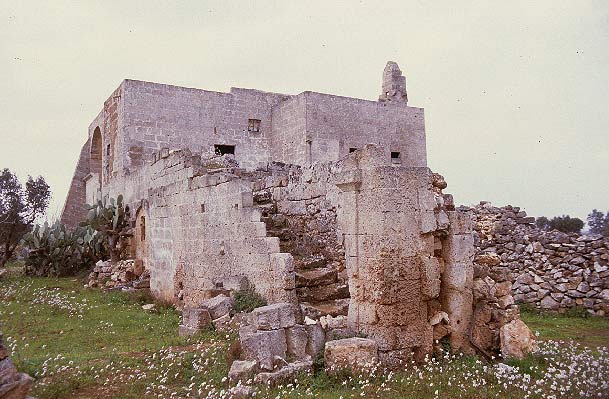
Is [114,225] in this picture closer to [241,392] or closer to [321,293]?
[321,293]

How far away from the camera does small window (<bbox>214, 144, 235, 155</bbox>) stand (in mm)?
19098

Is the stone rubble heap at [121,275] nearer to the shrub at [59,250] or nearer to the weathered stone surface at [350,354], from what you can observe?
the shrub at [59,250]

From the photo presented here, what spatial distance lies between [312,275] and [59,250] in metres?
10.4

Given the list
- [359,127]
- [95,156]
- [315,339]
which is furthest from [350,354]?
[95,156]

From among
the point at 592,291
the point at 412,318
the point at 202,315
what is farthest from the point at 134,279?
the point at 592,291

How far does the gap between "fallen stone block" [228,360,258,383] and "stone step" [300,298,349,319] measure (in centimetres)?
135

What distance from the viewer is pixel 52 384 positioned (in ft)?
18.5

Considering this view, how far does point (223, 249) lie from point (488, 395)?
5.37m

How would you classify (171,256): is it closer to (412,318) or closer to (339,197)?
(339,197)

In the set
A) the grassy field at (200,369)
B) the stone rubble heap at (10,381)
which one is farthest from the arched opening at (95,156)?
the stone rubble heap at (10,381)

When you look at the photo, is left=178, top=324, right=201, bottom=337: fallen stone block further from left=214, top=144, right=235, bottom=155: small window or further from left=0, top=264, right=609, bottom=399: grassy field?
left=214, top=144, right=235, bottom=155: small window

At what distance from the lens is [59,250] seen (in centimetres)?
1548

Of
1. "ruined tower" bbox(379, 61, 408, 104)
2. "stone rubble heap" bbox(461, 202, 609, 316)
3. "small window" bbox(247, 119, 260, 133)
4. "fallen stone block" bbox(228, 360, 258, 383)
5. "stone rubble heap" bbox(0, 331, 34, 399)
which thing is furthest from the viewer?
"ruined tower" bbox(379, 61, 408, 104)

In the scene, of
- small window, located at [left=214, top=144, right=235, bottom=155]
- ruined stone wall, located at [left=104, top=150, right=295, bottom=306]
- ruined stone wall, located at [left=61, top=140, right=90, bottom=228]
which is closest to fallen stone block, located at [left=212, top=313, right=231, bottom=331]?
ruined stone wall, located at [left=104, top=150, right=295, bottom=306]
